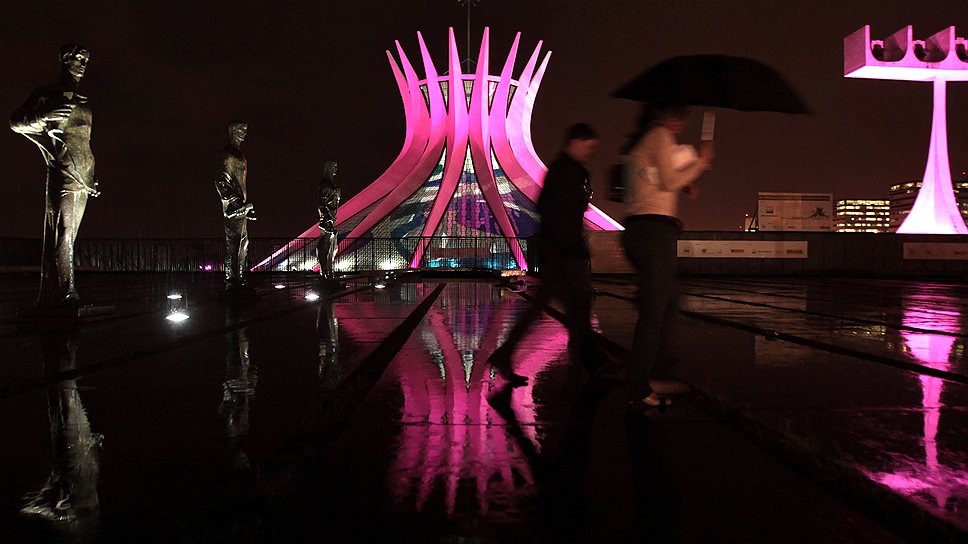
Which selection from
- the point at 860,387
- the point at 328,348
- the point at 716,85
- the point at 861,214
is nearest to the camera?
the point at 716,85

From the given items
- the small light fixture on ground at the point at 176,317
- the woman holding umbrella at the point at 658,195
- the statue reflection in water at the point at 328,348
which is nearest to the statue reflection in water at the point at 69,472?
the statue reflection in water at the point at 328,348

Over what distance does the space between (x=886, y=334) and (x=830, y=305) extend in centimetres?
348

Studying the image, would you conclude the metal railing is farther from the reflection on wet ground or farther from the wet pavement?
the wet pavement

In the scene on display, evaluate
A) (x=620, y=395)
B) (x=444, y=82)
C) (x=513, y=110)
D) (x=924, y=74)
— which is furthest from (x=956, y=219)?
(x=620, y=395)

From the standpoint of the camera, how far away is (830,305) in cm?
877

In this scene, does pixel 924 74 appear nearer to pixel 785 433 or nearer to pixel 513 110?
pixel 513 110

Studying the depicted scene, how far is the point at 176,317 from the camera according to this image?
6645 millimetres

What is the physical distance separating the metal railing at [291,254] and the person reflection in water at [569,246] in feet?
69.3

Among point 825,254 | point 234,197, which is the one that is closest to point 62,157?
point 234,197

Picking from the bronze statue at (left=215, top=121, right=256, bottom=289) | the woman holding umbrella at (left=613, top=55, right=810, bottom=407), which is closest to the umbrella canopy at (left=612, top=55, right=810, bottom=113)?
the woman holding umbrella at (left=613, top=55, right=810, bottom=407)

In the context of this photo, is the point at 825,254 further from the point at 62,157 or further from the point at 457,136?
the point at 62,157

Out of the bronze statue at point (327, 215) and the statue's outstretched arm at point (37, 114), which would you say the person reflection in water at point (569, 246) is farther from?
the bronze statue at point (327, 215)

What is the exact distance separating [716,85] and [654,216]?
0.71 meters

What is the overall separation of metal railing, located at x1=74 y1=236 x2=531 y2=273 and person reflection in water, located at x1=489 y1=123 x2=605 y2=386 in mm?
21120
